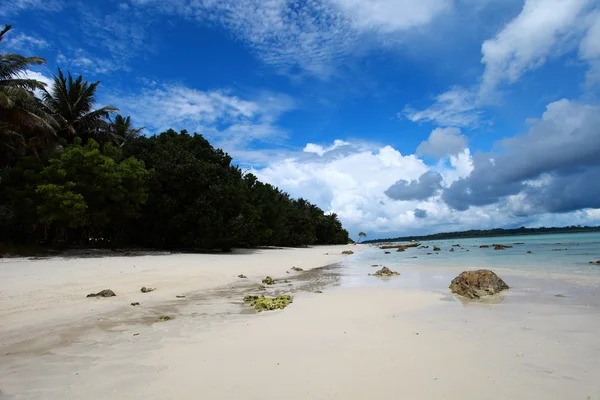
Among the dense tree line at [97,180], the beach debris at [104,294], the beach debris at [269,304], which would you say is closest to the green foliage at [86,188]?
the dense tree line at [97,180]

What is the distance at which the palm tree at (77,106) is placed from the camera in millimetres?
29969

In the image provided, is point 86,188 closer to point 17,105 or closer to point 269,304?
point 17,105

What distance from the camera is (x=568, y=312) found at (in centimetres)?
703

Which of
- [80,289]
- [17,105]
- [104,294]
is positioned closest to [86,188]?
[17,105]

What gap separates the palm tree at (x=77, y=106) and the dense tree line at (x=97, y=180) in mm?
80

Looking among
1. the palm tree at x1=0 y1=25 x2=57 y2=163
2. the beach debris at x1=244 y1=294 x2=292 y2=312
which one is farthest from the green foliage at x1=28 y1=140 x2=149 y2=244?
the beach debris at x1=244 y1=294 x2=292 y2=312

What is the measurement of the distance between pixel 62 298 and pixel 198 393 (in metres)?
7.17

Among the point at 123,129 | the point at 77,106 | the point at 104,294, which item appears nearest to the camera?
the point at 104,294

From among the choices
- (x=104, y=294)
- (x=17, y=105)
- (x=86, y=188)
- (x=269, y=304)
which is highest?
(x=17, y=105)

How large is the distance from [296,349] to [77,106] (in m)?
34.5

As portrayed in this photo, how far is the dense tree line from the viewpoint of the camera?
2011 centimetres

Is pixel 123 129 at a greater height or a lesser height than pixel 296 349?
greater

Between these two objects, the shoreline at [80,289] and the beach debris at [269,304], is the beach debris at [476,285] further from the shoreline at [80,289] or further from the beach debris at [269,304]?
the shoreline at [80,289]

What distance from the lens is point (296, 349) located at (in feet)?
16.3
